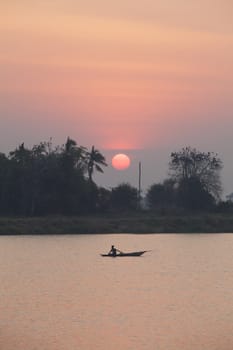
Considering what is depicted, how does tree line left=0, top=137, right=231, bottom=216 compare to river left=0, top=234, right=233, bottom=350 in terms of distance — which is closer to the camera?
river left=0, top=234, right=233, bottom=350

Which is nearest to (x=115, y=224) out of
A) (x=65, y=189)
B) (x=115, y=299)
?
(x=65, y=189)

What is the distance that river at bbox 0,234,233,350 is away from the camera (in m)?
32.4

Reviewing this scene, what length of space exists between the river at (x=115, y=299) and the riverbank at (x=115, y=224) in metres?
17.5

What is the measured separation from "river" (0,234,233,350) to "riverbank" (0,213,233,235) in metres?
17.5

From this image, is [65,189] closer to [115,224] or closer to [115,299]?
[115,224]

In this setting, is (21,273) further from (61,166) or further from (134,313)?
(61,166)

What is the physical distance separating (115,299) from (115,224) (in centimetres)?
5866

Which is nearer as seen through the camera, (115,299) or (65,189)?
(115,299)

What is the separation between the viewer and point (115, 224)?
337 ft

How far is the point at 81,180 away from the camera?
10962cm

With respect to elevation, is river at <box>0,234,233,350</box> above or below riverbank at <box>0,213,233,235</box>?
below

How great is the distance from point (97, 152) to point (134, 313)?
84.1m

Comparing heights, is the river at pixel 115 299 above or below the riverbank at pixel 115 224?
below

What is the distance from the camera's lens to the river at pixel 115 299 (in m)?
32.4
